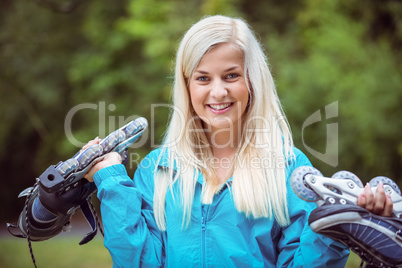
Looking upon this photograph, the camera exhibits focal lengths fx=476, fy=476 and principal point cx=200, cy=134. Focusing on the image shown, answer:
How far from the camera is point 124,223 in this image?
2.07m

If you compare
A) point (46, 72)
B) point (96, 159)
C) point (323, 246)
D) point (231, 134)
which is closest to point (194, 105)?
point (231, 134)

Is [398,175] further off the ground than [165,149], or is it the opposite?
[165,149]

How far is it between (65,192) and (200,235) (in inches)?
25.4

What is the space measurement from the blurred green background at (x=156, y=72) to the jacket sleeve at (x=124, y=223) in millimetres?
4309

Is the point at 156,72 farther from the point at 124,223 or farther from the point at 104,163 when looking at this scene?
the point at 124,223

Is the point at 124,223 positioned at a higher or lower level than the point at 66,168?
lower

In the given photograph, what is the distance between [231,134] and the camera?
7.87 ft

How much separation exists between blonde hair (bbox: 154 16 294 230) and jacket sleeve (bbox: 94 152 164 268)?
0.42 feet

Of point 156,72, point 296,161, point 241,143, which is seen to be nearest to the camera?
point 296,161

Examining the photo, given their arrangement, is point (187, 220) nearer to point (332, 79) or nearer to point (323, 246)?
point (323, 246)

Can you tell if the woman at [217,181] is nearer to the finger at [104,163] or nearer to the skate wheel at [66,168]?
the finger at [104,163]

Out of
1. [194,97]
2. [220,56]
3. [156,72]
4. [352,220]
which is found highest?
[156,72]

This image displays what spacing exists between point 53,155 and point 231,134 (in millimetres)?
8859
